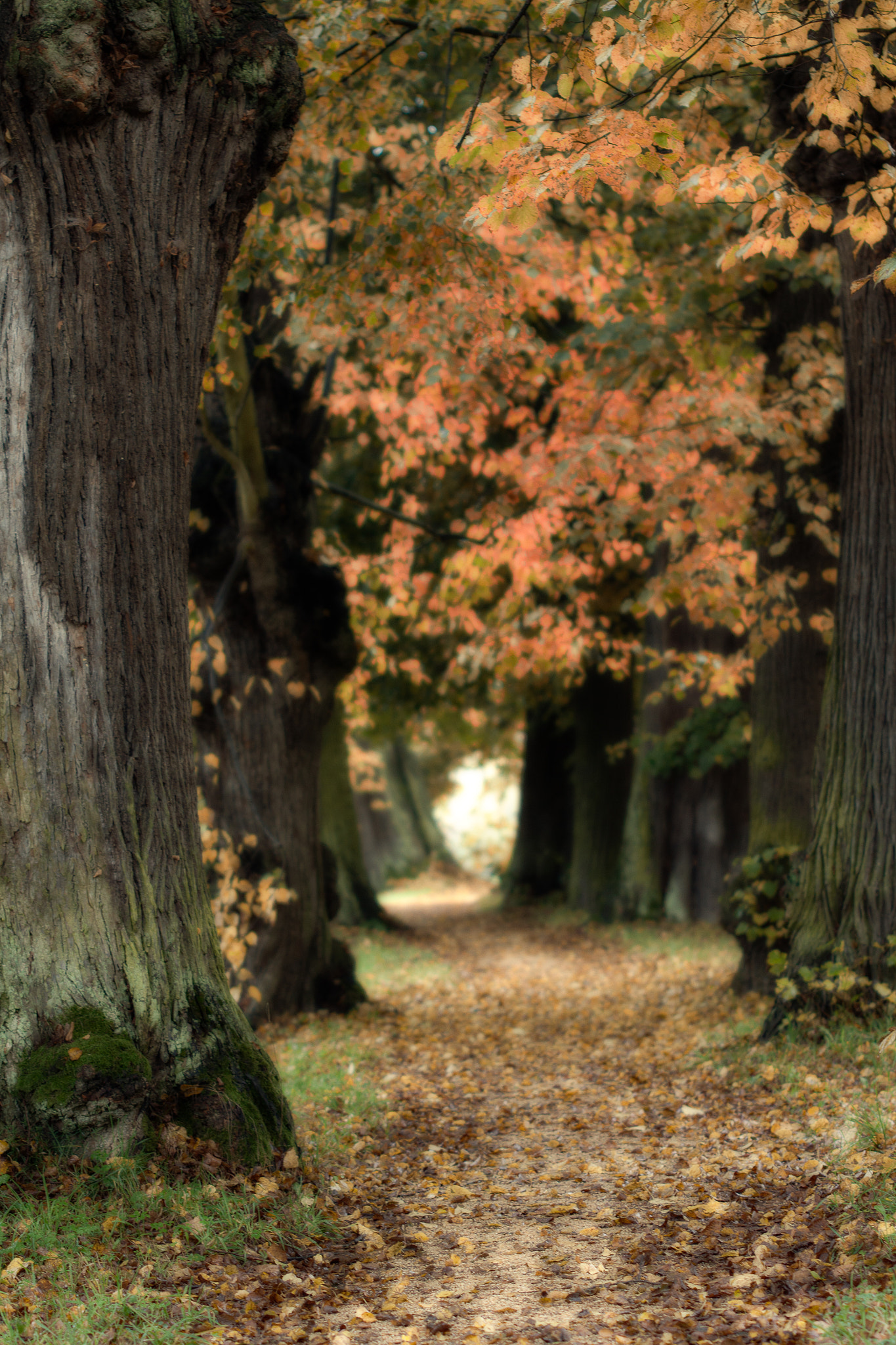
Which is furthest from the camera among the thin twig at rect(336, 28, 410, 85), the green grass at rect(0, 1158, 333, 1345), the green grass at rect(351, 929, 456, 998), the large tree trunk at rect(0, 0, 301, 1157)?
the green grass at rect(351, 929, 456, 998)

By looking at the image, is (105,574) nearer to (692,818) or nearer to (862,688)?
(862,688)

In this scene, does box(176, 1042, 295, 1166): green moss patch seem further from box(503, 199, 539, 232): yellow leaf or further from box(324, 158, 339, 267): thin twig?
box(324, 158, 339, 267): thin twig

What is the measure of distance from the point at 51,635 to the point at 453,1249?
275cm

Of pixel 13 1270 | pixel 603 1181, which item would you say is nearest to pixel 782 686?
pixel 603 1181

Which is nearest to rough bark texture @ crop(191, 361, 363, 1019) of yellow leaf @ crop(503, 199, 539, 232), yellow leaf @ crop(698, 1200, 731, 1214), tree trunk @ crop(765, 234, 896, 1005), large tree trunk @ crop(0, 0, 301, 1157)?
tree trunk @ crop(765, 234, 896, 1005)

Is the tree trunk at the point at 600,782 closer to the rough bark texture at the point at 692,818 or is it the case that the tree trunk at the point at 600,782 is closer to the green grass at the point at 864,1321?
the rough bark texture at the point at 692,818

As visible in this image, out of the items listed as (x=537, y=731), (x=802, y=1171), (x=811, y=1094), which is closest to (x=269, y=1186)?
(x=802, y=1171)

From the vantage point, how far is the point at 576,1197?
15.3ft

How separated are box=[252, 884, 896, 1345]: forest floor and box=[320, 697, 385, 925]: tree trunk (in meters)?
6.56

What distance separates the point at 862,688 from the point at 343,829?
10.6 m

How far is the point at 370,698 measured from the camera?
686 inches

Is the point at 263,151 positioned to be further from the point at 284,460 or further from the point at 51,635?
the point at 284,460

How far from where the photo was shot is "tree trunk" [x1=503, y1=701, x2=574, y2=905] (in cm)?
1959

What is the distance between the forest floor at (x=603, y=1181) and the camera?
3428 millimetres
